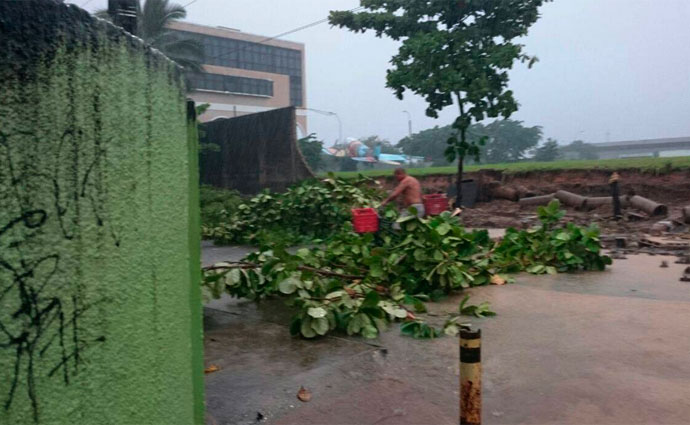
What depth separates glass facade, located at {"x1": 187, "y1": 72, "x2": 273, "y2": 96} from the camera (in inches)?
2165

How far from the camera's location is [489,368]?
472 centimetres


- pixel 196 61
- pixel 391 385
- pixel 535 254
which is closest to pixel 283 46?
pixel 196 61

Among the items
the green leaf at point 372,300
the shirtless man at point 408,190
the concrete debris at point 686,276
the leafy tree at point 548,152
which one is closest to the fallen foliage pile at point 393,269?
the green leaf at point 372,300

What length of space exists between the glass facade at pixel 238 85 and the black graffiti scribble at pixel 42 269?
52268mm

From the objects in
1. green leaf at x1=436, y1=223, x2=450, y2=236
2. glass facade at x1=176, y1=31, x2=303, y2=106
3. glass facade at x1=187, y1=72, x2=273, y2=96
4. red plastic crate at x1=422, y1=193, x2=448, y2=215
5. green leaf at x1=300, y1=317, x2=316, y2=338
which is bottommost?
green leaf at x1=300, y1=317, x2=316, y2=338

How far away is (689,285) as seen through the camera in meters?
7.84

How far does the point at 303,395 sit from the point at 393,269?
3.21 m

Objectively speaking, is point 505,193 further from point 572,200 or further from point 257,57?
point 257,57

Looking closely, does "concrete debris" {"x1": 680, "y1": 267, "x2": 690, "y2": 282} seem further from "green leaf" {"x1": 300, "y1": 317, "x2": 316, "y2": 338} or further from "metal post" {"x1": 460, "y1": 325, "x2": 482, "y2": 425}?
"metal post" {"x1": 460, "y1": 325, "x2": 482, "y2": 425}

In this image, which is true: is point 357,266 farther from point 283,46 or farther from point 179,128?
point 283,46

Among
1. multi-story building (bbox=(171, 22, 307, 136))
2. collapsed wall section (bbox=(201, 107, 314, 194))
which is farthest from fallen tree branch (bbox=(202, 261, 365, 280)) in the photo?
multi-story building (bbox=(171, 22, 307, 136))

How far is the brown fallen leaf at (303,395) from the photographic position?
13.2 feet

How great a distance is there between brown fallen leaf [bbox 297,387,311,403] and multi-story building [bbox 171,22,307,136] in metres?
48.2

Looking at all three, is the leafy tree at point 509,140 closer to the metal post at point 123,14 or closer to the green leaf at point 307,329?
the green leaf at point 307,329
